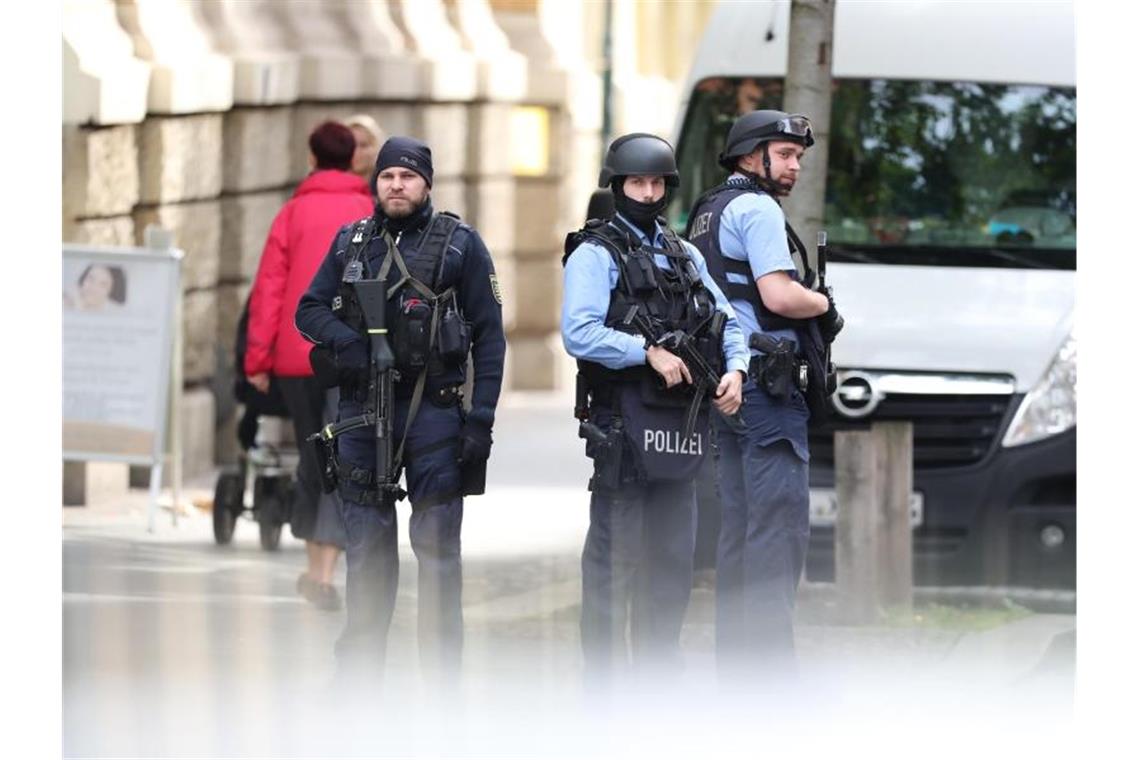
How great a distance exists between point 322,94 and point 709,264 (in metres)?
7.86

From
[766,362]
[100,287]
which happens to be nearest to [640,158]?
[766,362]

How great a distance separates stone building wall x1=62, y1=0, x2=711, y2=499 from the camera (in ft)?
43.5

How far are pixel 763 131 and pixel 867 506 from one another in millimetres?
1889

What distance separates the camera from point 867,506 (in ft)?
32.6

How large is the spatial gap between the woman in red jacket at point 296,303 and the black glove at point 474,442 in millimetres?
1987

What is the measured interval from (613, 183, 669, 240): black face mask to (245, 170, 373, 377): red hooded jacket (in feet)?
6.88

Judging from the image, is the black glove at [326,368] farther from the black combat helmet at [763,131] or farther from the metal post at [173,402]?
the metal post at [173,402]

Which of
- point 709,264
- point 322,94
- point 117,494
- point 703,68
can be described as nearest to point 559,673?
point 709,264

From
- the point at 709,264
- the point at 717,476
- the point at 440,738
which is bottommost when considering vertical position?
the point at 440,738

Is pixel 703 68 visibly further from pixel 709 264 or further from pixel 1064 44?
pixel 709 264

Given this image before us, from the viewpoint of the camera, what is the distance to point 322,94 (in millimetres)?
16188

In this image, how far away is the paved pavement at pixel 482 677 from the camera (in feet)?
26.2

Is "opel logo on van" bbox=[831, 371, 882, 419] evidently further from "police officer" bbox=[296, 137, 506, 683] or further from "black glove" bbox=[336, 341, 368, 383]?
"black glove" bbox=[336, 341, 368, 383]

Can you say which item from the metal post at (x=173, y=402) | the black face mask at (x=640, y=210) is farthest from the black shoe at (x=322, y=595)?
the black face mask at (x=640, y=210)
